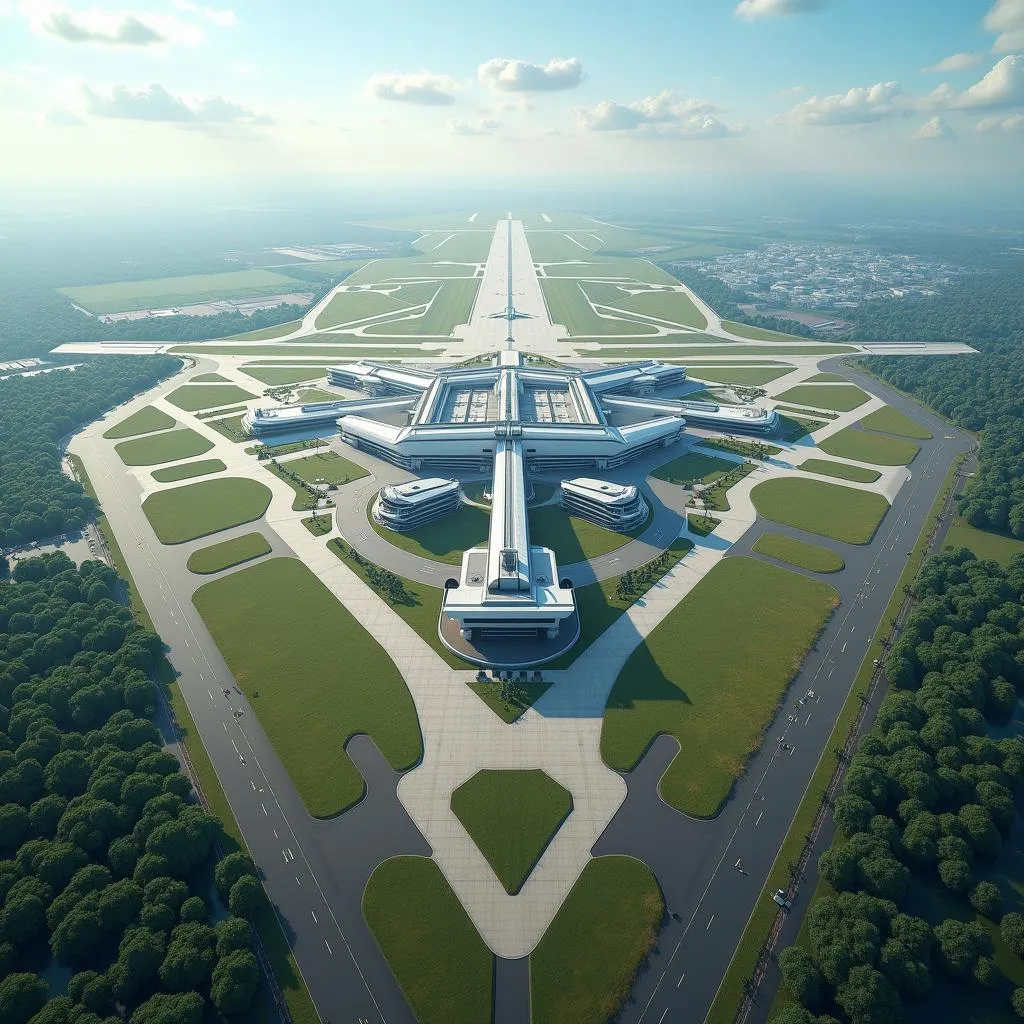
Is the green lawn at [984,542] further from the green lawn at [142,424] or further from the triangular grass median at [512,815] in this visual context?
the green lawn at [142,424]

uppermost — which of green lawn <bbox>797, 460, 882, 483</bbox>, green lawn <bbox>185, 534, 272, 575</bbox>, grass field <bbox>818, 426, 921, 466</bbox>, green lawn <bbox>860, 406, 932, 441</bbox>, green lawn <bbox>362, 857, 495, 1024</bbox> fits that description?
green lawn <bbox>860, 406, 932, 441</bbox>

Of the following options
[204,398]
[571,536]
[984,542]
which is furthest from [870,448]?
[204,398]

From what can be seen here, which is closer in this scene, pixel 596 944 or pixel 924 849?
pixel 596 944

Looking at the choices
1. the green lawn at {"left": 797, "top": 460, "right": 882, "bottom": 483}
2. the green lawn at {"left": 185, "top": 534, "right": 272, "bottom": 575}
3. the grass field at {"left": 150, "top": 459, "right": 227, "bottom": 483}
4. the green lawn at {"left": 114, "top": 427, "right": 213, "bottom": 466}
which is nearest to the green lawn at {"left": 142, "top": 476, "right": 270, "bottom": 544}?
the grass field at {"left": 150, "top": 459, "right": 227, "bottom": 483}

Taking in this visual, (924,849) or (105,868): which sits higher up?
(924,849)

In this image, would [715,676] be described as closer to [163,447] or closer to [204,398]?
A: [163,447]

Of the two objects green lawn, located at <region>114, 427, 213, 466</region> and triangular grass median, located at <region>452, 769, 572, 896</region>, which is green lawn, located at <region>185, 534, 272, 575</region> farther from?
triangular grass median, located at <region>452, 769, 572, 896</region>
